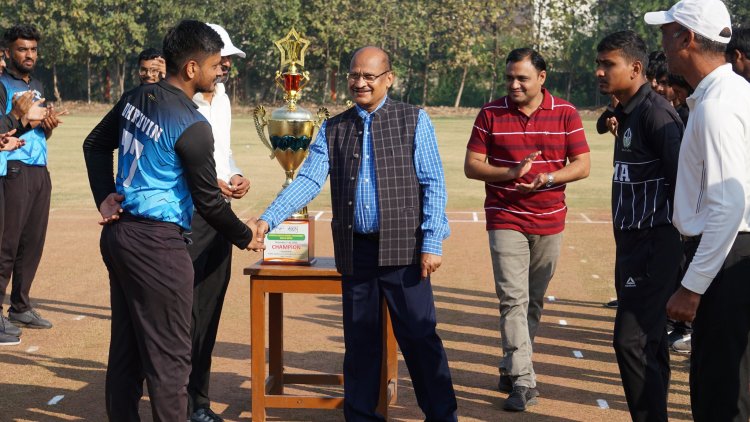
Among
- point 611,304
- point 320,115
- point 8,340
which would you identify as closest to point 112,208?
point 320,115

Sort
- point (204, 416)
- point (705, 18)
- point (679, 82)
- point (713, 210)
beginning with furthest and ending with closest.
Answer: point (679, 82), point (204, 416), point (705, 18), point (713, 210)

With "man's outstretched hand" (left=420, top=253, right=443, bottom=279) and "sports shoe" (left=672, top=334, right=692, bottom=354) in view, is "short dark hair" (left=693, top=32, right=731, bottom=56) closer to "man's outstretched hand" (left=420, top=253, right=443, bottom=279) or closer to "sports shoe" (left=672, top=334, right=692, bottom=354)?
"man's outstretched hand" (left=420, top=253, right=443, bottom=279)

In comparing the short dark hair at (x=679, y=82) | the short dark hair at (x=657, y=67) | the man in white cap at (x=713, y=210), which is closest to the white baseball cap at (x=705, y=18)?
the man in white cap at (x=713, y=210)

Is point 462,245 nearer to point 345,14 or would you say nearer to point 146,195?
point 146,195

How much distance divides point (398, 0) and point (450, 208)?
54090mm

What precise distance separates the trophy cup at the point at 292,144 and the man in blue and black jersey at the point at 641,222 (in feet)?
5.65

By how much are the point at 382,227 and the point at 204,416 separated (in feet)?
5.59

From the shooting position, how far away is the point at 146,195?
4.92 meters

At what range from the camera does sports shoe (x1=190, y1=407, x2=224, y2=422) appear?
627cm

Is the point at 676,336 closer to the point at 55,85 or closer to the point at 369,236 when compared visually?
the point at 369,236

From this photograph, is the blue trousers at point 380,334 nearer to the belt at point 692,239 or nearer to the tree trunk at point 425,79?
the belt at point 692,239

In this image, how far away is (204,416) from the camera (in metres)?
6.29

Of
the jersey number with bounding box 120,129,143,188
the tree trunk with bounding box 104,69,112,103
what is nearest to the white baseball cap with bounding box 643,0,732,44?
the jersey number with bounding box 120,129,143,188

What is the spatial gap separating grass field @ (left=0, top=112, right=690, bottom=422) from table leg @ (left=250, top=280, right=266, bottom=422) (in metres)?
0.26
